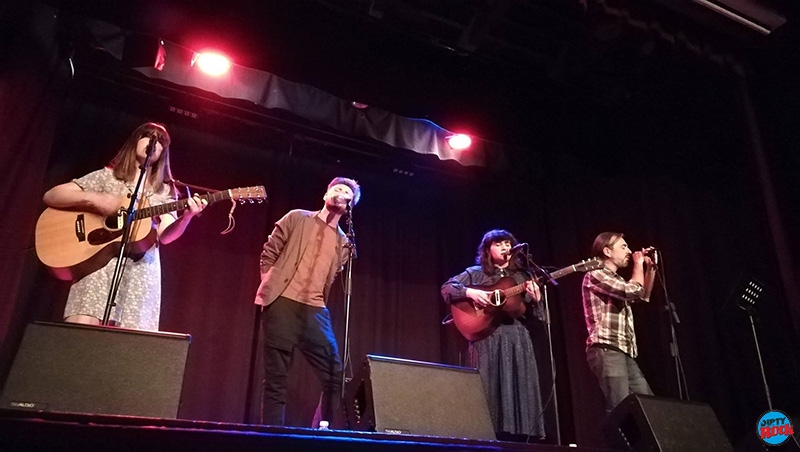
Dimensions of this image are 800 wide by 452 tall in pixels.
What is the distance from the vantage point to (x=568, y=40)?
5184 millimetres

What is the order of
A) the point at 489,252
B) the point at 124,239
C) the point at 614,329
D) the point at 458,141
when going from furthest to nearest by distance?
1. the point at 458,141
2. the point at 489,252
3. the point at 614,329
4. the point at 124,239

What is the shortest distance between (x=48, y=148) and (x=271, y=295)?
2.00m

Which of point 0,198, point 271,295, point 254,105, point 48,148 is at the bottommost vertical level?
point 271,295

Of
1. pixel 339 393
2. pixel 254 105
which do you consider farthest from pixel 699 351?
pixel 254 105

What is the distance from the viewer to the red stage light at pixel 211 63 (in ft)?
16.0

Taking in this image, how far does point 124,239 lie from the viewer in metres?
3.07

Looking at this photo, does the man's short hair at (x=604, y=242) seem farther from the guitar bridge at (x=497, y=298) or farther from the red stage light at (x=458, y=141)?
the red stage light at (x=458, y=141)

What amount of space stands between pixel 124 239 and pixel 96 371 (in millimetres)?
1010

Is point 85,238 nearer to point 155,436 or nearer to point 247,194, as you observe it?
point 247,194

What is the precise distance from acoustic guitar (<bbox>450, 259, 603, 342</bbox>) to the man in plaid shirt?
33 cm

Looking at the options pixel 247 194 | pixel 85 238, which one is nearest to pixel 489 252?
pixel 247 194

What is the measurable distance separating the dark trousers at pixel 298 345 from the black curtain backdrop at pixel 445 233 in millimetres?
1325

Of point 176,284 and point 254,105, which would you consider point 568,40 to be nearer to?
point 254,105

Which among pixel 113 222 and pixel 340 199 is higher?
pixel 340 199
